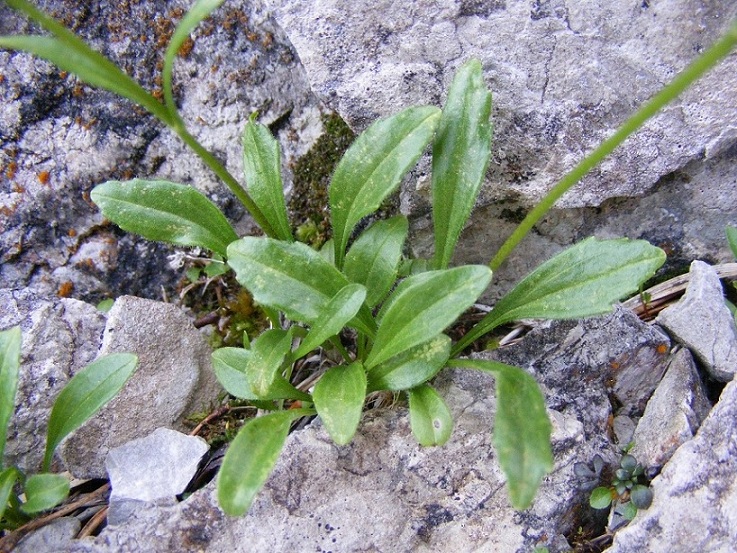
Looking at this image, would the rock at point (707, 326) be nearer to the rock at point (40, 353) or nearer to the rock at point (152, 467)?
the rock at point (152, 467)

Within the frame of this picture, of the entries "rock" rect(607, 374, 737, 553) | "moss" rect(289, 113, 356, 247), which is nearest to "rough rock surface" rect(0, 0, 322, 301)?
"moss" rect(289, 113, 356, 247)

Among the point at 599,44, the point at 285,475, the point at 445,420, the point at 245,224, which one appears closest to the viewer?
the point at 445,420

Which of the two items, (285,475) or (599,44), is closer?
(285,475)

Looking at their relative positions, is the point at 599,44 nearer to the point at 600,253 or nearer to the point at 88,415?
the point at 600,253

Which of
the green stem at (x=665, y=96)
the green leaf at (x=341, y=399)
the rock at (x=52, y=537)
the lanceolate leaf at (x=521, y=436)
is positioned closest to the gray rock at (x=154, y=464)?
the rock at (x=52, y=537)

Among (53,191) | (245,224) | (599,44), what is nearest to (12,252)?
(53,191)

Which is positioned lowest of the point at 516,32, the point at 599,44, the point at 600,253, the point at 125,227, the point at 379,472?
the point at 379,472
